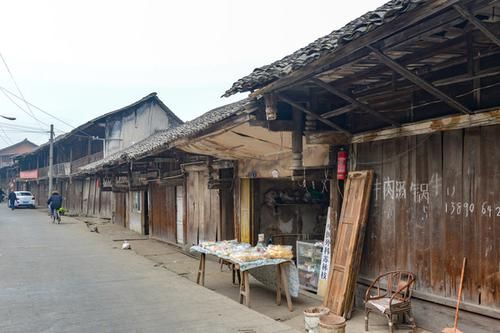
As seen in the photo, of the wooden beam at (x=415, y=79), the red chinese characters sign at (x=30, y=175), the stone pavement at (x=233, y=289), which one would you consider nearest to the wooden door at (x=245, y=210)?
the stone pavement at (x=233, y=289)

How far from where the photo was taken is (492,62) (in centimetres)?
503

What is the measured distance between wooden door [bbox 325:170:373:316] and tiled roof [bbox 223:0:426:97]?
7.41ft

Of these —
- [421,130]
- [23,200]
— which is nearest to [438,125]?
[421,130]

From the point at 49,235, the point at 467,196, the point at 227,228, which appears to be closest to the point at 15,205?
the point at 49,235

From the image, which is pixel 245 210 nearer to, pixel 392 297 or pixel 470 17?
pixel 392 297

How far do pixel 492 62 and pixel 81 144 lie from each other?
124 feet

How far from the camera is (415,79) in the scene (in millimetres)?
4844

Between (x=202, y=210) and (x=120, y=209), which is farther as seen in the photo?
(x=120, y=209)

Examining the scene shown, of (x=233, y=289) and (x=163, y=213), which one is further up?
(x=163, y=213)

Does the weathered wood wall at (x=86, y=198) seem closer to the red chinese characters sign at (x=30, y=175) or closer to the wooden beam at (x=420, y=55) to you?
the red chinese characters sign at (x=30, y=175)

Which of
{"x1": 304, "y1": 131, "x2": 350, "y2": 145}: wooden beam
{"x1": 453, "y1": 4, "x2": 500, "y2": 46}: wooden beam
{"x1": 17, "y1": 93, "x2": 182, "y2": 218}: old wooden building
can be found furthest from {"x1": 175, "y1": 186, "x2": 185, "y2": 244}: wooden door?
{"x1": 17, "y1": 93, "x2": 182, "y2": 218}: old wooden building

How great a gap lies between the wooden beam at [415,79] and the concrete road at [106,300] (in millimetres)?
3558

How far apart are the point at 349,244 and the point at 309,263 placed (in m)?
2.17

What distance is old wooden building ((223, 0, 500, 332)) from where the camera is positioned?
452cm
